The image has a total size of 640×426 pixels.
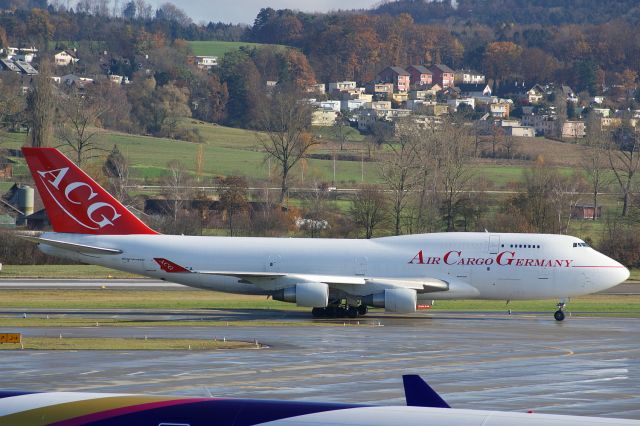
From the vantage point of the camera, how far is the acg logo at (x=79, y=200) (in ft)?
174

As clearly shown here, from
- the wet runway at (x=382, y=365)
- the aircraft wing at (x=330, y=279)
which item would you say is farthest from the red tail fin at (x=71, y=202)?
the wet runway at (x=382, y=365)

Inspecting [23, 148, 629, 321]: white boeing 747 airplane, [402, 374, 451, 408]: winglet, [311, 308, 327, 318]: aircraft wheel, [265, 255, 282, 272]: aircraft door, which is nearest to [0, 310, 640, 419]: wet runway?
[23, 148, 629, 321]: white boeing 747 airplane

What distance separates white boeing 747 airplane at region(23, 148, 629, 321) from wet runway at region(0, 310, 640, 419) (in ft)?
11.1

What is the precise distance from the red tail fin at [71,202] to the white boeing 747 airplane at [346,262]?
45 mm

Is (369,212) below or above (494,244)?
below

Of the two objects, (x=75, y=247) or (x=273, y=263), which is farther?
(x=273, y=263)

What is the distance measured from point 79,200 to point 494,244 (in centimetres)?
1857

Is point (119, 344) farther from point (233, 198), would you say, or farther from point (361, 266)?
point (233, 198)

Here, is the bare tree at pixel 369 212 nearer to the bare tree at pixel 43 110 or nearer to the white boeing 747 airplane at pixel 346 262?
the bare tree at pixel 43 110

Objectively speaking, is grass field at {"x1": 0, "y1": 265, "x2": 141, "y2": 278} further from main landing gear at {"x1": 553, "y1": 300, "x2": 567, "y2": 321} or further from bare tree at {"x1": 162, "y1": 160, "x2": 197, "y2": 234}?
main landing gear at {"x1": 553, "y1": 300, "x2": 567, "y2": 321}

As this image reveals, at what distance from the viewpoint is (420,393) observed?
1445 cm

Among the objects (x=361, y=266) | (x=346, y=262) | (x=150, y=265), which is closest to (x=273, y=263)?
(x=346, y=262)

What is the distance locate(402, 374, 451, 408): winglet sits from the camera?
1437cm

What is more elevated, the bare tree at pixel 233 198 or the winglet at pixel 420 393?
the winglet at pixel 420 393
